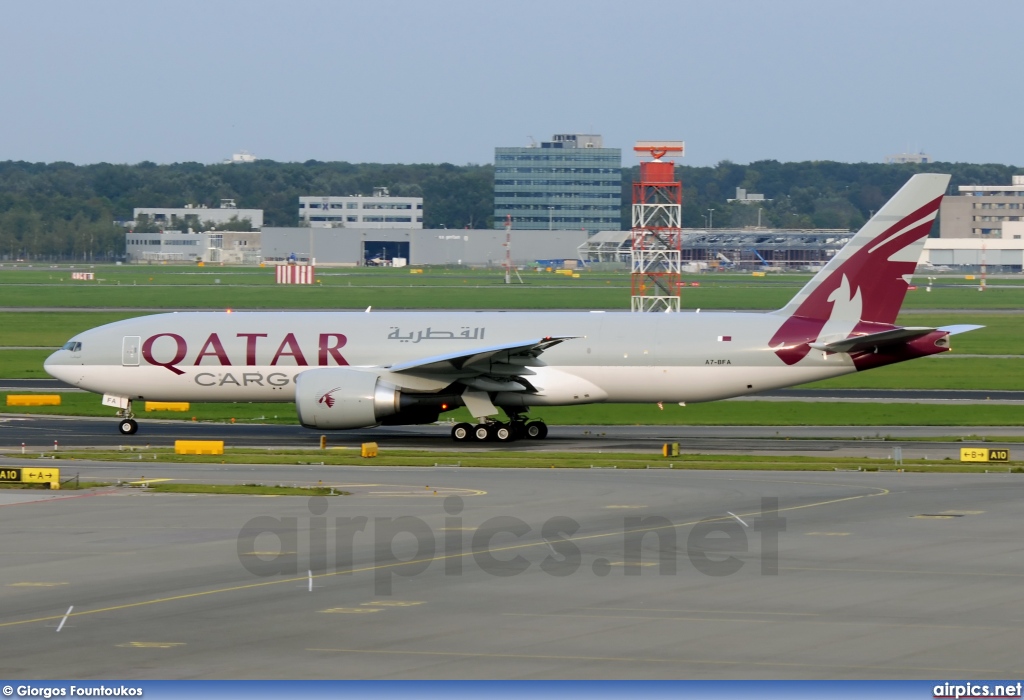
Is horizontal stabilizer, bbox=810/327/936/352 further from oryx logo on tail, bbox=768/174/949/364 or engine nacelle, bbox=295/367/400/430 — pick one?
engine nacelle, bbox=295/367/400/430

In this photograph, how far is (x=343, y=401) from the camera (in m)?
40.9

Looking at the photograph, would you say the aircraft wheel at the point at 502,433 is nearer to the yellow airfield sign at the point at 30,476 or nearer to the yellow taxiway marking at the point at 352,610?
the yellow airfield sign at the point at 30,476

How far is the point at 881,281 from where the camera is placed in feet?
142

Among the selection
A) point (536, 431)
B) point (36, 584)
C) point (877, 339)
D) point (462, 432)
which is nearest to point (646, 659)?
point (36, 584)

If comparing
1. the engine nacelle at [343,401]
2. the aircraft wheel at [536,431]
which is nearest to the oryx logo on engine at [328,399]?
the engine nacelle at [343,401]

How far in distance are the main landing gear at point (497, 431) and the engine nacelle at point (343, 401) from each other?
9.72ft

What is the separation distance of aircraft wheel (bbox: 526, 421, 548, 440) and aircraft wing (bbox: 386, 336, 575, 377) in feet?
7.32

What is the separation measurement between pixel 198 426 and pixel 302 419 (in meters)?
8.25

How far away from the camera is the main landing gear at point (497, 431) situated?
4309 cm

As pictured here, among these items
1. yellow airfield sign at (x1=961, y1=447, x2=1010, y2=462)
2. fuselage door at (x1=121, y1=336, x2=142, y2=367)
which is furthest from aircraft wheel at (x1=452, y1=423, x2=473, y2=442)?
yellow airfield sign at (x1=961, y1=447, x2=1010, y2=462)

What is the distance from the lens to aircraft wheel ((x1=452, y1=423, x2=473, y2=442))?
142ft

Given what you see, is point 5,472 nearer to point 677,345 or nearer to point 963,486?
point 677,345

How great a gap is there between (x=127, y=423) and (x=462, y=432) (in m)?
11.7

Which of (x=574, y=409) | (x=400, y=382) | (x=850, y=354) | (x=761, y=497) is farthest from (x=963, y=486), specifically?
(x=574, y=409)
